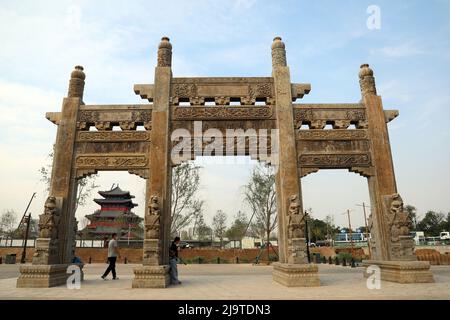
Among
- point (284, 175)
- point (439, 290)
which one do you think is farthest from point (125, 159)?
point (439, 290)

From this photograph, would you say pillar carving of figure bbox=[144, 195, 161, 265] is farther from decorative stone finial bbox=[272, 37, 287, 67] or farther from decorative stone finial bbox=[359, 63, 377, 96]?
decorative stone finial bbox=[359, 63, 377, 96]

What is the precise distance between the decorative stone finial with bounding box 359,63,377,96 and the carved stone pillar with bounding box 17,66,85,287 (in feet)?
32.1

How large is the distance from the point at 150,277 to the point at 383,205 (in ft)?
23.6

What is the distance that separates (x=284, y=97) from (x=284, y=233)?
14.6 ft

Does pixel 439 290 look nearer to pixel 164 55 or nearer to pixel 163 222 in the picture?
pixel 163 222

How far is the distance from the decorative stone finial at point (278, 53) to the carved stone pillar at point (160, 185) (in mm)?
3663

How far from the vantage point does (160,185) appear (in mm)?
9219

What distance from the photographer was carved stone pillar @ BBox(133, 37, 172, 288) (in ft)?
26.9

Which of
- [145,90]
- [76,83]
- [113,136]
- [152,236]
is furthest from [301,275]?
[76,83]

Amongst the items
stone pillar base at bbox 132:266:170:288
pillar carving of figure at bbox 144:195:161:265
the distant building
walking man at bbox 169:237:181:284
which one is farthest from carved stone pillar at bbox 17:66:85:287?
the distant building

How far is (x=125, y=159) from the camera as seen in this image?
9.60 metres

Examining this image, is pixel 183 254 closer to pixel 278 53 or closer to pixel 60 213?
pixel 60 213

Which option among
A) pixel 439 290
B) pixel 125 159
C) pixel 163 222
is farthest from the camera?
pixel 125 159
